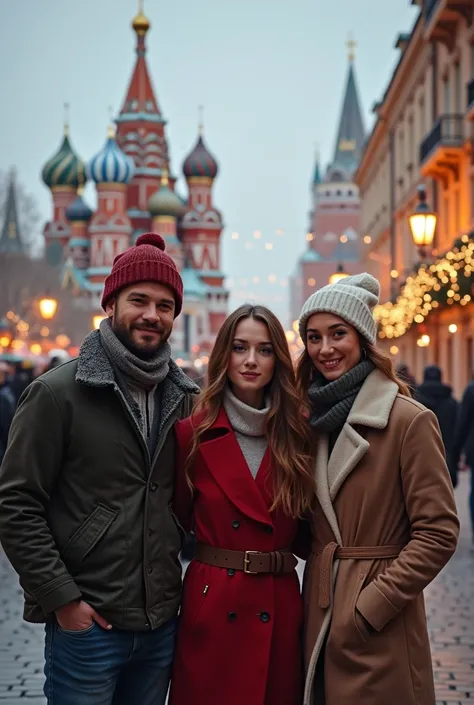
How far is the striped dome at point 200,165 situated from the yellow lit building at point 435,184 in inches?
1842

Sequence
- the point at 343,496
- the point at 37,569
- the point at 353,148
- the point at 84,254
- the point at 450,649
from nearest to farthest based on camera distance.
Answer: the point at 37,569, the point at 343,496, the point at 450,649, the point at 84,254, the point at 353,148

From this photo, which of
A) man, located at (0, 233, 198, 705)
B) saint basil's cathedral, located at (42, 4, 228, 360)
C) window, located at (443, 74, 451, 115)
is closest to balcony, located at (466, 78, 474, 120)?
window, located at (443, 74, 451, 115)

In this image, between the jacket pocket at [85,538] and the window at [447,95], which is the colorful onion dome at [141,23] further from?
the jacket pocket at [85,538]

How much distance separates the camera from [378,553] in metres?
4.02

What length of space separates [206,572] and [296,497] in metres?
0.45

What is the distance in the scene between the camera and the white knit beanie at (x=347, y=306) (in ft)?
14.0

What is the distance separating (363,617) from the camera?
394 centimetres

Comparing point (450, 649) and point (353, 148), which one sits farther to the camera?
point (353, 148)

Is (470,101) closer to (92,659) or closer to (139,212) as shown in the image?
(92,659)

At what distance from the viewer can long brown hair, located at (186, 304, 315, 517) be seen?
13.6 feet

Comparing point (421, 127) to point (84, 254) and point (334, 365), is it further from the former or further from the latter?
point (84, 254)

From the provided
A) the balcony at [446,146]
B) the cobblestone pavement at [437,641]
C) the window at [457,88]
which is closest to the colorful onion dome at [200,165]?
the balcony at [446,146]

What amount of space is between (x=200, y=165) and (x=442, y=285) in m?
73.0

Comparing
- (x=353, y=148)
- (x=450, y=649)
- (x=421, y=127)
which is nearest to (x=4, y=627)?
(x=450, y=649)
